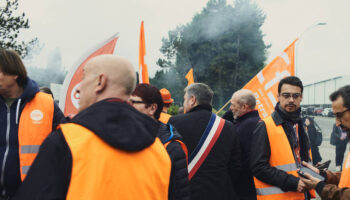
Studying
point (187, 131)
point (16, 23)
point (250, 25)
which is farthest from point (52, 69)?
point (187, 131)

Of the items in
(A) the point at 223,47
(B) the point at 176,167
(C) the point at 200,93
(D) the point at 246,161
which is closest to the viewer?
(B) the point at 176,167

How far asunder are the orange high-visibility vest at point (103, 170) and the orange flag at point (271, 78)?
4319 millimetres

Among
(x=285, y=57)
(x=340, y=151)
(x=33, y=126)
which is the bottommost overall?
(x=340, y=151)

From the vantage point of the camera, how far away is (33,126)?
2.45 meters

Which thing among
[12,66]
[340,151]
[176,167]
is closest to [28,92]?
[12,66]

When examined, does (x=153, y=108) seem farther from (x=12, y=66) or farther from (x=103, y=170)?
(x=103, y=170)

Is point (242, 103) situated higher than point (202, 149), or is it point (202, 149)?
Result: point (242, 103)

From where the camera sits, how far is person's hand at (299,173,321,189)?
8.31ft

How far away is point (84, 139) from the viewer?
1.20 meters

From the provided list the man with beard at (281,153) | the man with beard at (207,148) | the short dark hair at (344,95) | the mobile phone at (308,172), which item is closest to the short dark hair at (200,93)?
the man with beard at (207,148)

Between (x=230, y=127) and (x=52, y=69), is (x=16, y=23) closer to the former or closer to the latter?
(x=230, y=127)

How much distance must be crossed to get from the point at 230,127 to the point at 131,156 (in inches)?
82.1

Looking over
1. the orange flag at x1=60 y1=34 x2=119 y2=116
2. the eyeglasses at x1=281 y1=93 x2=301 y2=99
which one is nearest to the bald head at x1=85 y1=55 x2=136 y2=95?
the eyeglasses at x1=281 y1=93 x2=301 y2=99

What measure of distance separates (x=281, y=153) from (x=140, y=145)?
1.86m
